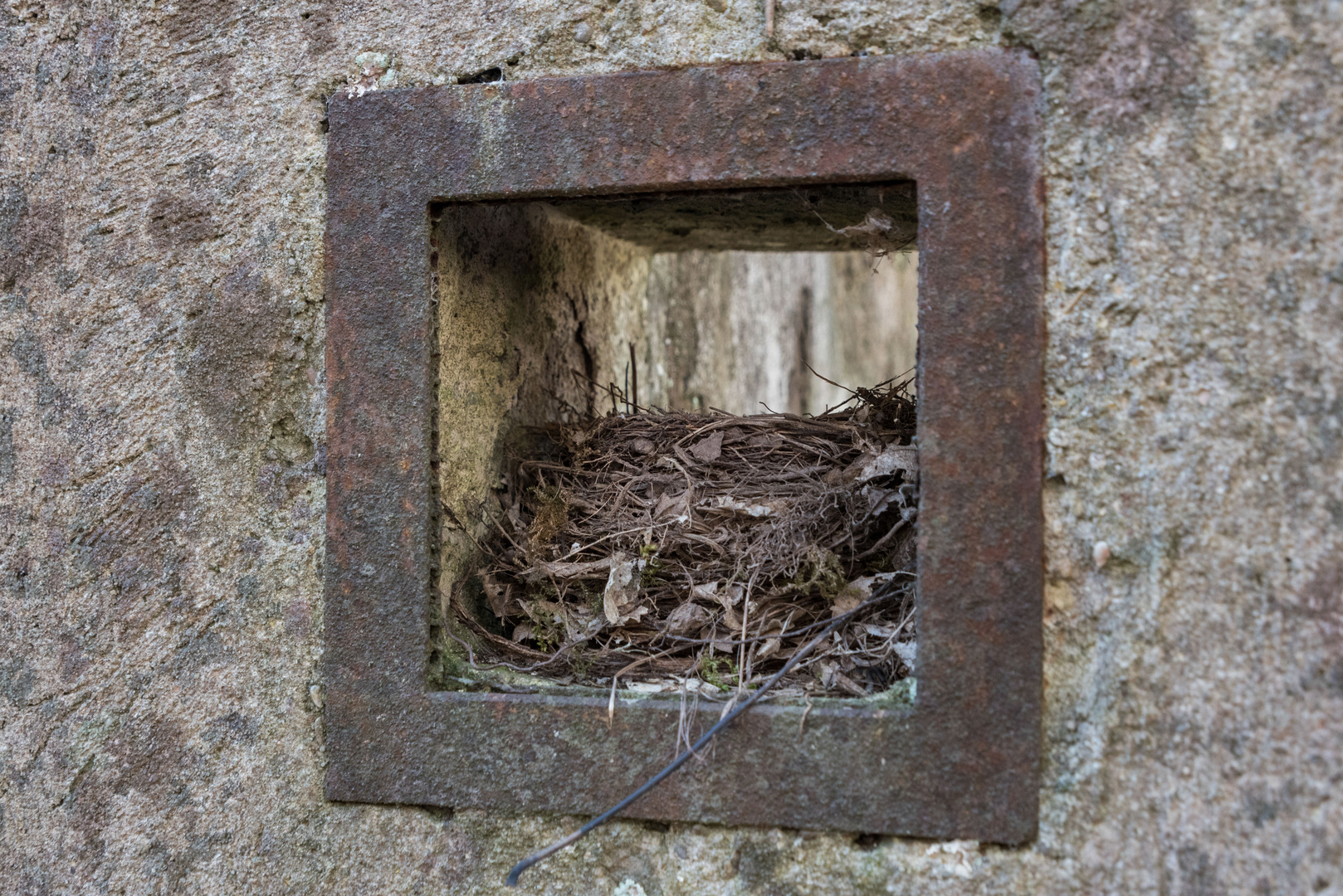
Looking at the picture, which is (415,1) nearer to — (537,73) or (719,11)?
(537,73)

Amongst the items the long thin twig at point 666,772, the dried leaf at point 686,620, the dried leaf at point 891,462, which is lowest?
the long thin twig at point 666,772

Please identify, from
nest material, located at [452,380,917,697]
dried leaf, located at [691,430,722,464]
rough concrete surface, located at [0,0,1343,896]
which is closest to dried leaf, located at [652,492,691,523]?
nest material, located at [452,380,917,697]

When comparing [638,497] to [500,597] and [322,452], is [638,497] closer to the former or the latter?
[500,597]

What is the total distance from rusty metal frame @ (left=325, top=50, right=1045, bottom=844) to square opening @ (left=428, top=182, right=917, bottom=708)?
73mm

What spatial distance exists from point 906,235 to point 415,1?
3.56 feet

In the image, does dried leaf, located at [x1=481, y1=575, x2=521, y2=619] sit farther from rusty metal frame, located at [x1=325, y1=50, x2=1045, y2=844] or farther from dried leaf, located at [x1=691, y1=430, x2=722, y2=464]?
dried leaf, located at [x1=691, y1=430, x2=722, y2=464]

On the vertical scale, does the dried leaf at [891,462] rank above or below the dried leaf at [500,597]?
above

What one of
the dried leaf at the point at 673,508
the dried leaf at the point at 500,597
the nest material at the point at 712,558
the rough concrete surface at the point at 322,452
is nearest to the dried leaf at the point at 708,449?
the nest material at the point at 712,558

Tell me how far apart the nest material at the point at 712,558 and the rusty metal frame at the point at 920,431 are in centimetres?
15

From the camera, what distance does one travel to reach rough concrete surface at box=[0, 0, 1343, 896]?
1224 millimetres

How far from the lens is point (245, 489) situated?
1.57 metres

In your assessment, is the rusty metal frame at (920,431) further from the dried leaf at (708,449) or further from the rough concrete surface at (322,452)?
the dried leaf at (708,449)

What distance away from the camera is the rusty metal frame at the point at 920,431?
51.8 inches

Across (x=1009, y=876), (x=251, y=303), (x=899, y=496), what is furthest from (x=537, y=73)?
(x=1009, y=876)
